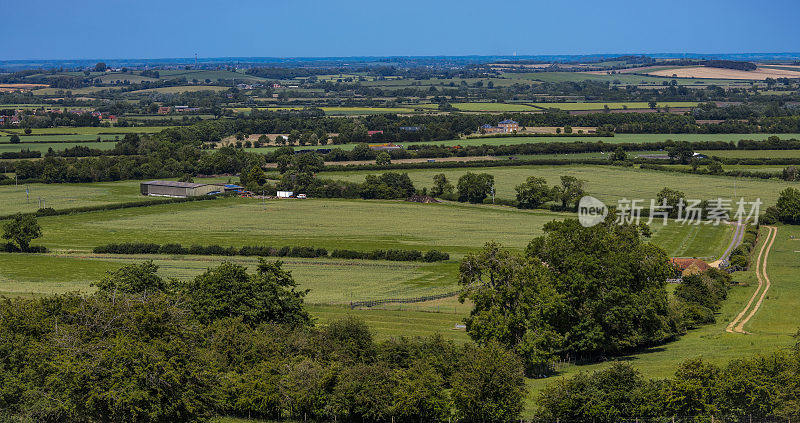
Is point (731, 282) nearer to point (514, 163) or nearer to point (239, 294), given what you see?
point (239, 294)

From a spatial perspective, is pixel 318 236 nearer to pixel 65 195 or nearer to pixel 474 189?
pixel 474 189

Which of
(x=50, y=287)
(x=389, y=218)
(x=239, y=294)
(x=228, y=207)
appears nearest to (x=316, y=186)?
(x=228, y=207)

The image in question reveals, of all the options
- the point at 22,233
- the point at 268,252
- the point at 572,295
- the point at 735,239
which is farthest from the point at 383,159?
the point at 572,295

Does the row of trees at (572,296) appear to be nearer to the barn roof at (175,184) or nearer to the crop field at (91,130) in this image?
the barn roof at (175,184)

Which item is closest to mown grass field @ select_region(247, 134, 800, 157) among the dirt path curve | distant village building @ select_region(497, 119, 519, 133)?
distant village building @ select_region(497, 119, 519, 133)

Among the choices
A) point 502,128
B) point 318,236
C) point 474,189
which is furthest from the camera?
point 502,128
